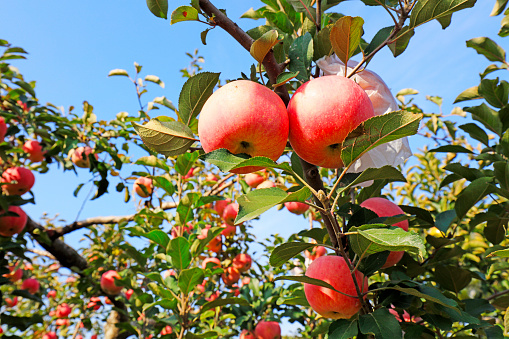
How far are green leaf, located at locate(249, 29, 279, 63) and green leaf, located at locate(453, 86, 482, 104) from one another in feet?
4.48

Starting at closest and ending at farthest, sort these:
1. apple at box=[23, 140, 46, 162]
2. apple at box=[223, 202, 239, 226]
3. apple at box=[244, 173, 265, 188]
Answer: apple at box=[223, 202, 239, 226]
apple at box=[244, 173, 265, 188]
apple at box=[23, 140, 46, 162]

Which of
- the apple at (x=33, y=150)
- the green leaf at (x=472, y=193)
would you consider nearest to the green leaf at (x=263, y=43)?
the green leaf at (x=472, y=193)

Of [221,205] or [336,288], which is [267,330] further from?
[336,288]

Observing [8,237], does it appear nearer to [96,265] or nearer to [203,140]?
[96,265]

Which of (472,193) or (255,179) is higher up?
(255,179)

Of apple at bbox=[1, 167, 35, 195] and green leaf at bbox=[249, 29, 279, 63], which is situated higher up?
apple at bbox=[1, 167, 35, 195]

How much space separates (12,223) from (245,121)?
287cm

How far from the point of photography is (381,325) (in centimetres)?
86

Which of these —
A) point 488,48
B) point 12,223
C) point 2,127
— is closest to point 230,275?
point 12,223

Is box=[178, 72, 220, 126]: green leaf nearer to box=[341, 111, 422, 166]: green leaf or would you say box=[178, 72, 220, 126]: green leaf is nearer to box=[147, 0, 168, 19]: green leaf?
box=[147, 0, 168, 19]: green leaf

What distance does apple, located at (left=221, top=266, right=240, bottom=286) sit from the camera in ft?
10.4

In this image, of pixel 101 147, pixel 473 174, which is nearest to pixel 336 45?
pixel 473 174

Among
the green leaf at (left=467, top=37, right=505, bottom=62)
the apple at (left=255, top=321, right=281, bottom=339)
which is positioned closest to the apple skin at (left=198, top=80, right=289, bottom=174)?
the green leaf at (left=467, top=37, right=505, bottom=62)

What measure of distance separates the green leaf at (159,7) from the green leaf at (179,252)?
37.1 inches
